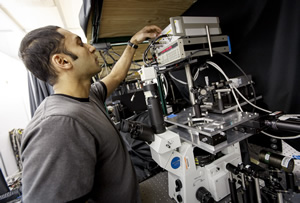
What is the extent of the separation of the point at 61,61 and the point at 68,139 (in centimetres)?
37

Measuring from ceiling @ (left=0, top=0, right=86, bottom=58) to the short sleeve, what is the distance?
5.71 ft

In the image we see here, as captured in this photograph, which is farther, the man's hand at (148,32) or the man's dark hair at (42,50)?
the man's hand at (148,32)

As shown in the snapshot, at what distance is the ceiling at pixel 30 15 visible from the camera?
4.90 feet

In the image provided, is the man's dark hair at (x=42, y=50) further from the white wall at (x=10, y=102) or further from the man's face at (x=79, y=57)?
the white wall at (x=10, y=102)

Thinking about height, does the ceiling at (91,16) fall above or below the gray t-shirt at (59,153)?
above

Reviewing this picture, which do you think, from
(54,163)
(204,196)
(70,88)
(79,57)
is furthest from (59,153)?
(204,196)

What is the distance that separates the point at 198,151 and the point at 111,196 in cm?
68

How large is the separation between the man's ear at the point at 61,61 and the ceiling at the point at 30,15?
1404mm

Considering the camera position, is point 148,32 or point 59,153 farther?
point 148,32

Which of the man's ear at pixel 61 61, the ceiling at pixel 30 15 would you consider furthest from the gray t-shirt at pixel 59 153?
the ceiling at pixel 30 15

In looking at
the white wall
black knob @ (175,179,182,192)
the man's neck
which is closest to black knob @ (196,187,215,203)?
black knob @ (175,179,182,192)

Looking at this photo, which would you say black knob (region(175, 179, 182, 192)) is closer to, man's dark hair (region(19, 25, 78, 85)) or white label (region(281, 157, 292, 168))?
white label (region(281, 157, 292, 168))

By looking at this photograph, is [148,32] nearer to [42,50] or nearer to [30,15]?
[42,50]

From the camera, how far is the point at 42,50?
578 millimetres
